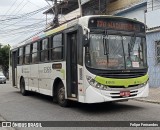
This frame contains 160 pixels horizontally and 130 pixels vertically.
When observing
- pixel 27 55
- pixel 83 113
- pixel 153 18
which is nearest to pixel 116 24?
pixel 83 113

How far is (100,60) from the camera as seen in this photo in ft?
34.9

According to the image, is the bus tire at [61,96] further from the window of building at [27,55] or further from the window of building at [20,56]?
the window of building at [20,56]

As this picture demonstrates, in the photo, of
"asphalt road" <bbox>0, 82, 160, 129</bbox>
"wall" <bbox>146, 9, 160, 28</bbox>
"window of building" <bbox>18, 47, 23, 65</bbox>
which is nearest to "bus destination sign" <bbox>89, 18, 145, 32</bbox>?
"asphalt road" <bbox>0, 82, 160, 129</bbox>

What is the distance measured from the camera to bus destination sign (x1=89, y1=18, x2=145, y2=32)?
35.8 ft

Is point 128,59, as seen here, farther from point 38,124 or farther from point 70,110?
point 38,124

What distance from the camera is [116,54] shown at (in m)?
10.9

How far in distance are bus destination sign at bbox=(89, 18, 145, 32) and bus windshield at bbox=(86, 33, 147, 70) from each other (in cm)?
28

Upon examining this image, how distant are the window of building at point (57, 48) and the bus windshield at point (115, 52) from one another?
210 centimetres

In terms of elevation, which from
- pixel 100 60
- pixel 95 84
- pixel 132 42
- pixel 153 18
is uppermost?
pixel 153 18

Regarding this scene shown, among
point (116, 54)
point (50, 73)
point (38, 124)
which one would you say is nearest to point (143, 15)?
point (50, 73)

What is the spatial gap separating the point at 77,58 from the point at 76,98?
1.30 m

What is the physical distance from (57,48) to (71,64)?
136cm

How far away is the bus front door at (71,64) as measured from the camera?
11.5 meters

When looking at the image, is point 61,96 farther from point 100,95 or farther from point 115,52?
point 115,52
